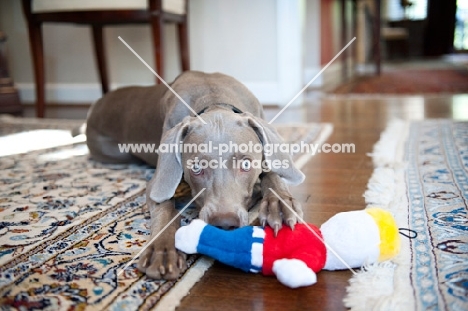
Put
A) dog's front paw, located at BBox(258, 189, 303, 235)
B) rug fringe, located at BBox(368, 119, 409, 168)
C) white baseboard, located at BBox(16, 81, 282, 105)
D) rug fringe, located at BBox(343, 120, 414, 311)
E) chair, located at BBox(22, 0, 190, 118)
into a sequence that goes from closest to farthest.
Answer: rug fringe, located at BBox(343, 120, 414, 311) < dog's front paw, located at BBox(258, 189, 303, 235) < rug fringe, located at BBox(368, 119, 409, 168) < chair, located at BBox(22, 0, 190, 118) < white baseboard, located at BBox(16, 81, 282, 105)

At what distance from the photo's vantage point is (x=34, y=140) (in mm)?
3033

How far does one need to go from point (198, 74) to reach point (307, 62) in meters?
4.67

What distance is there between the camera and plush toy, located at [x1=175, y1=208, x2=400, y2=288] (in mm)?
1155

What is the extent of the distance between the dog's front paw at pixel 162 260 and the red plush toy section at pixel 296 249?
7.9 inches

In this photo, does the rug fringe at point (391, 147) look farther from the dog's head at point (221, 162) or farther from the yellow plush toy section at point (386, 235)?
the yellow plush toy section at point (386, 235)

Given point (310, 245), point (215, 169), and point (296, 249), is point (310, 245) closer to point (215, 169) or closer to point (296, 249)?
point (296, 249)

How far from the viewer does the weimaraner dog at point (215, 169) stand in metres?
1.29

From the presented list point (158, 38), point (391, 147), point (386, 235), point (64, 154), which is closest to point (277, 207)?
point (386, 235)

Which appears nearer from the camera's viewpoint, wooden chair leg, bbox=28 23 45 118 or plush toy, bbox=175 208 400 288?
plush toy, bbox=175 208 400 288

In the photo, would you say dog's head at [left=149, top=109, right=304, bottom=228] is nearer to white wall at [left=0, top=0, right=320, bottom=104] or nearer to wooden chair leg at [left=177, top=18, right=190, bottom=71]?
wooden chair leg at [left=177, top=18, right=190, bottom=71]

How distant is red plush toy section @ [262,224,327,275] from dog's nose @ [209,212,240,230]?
122 millimetres

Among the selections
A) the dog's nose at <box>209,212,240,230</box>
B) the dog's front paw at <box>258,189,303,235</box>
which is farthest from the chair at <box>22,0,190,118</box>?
the dog's nose at <box>209,212,240,230</box>

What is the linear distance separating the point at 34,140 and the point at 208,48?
190cm

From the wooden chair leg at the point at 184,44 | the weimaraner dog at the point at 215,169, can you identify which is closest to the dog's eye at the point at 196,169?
the weimaraner dog at the point at 215,169
